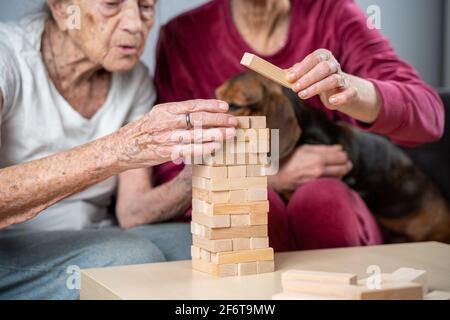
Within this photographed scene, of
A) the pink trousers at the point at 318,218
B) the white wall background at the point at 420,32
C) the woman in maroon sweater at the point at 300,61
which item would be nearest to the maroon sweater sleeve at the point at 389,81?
the woman in maroon sweater at the point at 300,61

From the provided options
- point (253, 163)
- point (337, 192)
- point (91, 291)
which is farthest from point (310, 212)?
point (91, 291)

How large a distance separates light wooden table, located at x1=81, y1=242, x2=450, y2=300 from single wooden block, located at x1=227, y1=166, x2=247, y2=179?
0.59ft

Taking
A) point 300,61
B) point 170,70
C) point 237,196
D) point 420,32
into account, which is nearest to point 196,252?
point 237,196

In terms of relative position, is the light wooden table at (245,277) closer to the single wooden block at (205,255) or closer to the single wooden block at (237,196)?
the single wooden block at (205,255)

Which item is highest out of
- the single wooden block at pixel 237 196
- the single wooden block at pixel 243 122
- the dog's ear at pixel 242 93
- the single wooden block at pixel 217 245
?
the dog's ear at pixel 242 93

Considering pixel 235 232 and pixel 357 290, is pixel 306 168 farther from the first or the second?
pixel 357 290

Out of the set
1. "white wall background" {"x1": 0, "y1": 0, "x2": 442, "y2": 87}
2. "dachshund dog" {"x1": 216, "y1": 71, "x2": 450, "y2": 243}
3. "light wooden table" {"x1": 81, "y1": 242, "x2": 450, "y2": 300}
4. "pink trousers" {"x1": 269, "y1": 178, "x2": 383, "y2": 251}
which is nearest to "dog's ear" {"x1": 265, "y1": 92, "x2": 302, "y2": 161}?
"dachshund dog" {"x1": 216, "y1": 71, "x2": 450, "y2": 243}

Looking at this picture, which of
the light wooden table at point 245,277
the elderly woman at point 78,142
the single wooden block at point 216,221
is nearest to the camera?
the light wooden table at point 245,277

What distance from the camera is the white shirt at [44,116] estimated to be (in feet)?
5.77

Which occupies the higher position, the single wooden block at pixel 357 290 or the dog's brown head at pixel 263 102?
the dog's brown head at pixel 263 102

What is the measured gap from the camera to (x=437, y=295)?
119 cm

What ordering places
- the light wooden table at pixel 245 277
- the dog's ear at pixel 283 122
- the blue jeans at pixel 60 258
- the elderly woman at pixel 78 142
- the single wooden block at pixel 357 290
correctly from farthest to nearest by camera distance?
the dog's ear at pixel 283 122, the blue jeans at pixel 60 258, the elderly woman at pixel 78 142, the light wooden table at pixel 245 277, the single wooden block at pixel 357 290

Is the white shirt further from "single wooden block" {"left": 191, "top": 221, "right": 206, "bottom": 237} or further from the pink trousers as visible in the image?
"single wooden block" {"left": 191, "top": 221, "right": 206, "bottom": 237}
